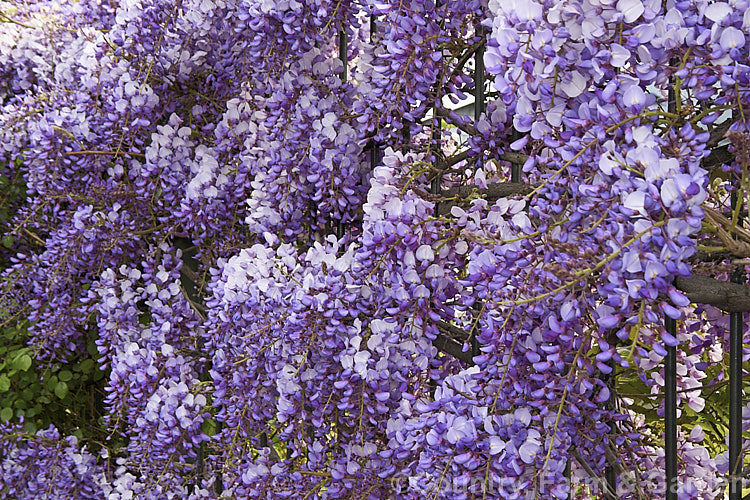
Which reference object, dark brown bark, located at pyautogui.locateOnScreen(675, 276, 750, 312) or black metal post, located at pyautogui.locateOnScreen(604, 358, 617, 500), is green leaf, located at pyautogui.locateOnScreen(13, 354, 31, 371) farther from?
dark brown bark, located at pyautogui.locateOnScreen(675, 276, 750, 312)

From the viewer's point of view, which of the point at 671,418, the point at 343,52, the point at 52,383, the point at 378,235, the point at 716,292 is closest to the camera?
the point at 716,292

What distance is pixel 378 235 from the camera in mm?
1324

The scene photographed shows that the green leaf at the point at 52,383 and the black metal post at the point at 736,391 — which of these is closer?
the black metal post at the point at 736,391

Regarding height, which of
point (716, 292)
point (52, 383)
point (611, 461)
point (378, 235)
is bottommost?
point (611, 461)

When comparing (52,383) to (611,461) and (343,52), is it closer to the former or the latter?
(343,52)

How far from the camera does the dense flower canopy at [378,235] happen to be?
3.07 feet

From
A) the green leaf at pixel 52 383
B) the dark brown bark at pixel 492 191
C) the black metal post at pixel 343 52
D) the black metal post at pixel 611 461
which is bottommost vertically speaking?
the black metal post at pixel 611 461

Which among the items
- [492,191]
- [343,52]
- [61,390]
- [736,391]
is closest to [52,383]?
[61,390]

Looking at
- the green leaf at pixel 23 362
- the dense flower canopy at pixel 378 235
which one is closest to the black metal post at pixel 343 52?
the dense flower canopy at pixel 378 235

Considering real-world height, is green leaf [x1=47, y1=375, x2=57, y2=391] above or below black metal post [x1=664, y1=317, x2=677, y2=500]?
above

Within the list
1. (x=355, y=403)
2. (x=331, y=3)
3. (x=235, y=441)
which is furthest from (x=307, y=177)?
(x=235, y=441)

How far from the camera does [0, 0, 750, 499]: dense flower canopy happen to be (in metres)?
0.94

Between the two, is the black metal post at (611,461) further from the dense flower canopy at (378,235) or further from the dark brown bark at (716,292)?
the dark brown bark at (716,292)

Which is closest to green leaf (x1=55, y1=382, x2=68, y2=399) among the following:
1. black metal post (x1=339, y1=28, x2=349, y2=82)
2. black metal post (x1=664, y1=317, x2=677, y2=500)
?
black metal post (x1=339, y1=28, x2=349, y2=82)
